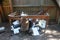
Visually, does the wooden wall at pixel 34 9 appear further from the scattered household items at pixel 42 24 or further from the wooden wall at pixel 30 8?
the scattered household items at pixel 42 24

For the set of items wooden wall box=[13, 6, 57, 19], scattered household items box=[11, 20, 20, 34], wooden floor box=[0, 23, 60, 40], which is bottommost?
wooden floor box=[0, 23, 60, 40]

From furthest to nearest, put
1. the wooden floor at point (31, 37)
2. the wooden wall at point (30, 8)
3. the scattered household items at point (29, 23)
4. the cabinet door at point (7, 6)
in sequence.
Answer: the cabinet door at point (7, 6), the wooden wall at point (30, 8), the scattered household items at point (29, 23), the wooden floor at point (31, 37)

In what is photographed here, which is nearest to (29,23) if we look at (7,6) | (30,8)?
(30,8)

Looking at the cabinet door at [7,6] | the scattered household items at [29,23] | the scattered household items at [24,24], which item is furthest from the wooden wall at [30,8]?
the scattered household items at [24,24]

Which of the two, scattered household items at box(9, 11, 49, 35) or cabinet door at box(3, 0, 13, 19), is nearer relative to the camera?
scattered household items at box(9, 11, 49, 35)

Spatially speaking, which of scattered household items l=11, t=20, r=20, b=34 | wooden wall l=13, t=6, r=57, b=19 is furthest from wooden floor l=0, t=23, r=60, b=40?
wooden wall l=13, t=6, r=57, b=19

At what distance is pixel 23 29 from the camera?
12.4 ft

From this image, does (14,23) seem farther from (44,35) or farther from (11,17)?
(44,35)

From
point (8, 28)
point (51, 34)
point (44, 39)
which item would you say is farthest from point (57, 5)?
point (8, 28)

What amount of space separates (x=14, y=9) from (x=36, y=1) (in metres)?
0.81

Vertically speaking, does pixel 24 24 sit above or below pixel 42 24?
above

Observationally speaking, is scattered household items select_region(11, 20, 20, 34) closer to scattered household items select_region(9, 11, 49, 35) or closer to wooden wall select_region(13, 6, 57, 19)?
scattered household items select_region(9, 11, 49, 35)

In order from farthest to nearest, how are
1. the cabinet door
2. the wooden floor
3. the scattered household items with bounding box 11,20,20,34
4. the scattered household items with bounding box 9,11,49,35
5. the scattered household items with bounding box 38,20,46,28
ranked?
the cabinet door
the scattered household items with bounding box 38,20,46,28
the scattered household items with bounding box 11,20,20,34
the scattered household items with bounding box 9,11,49,35
the wooden floor

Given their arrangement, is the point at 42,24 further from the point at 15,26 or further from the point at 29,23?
the point at 15,26
